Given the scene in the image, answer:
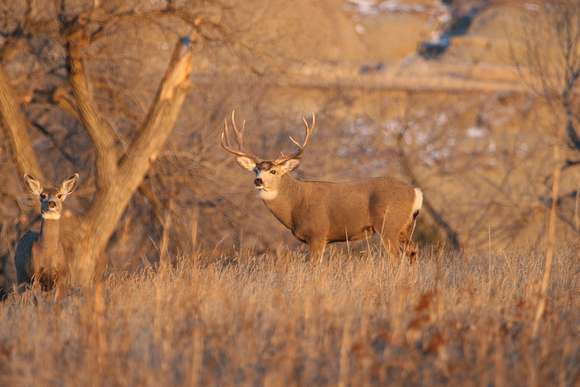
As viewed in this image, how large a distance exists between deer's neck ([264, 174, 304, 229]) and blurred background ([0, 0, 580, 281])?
2.46ft

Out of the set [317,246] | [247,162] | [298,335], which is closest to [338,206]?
[317,246]

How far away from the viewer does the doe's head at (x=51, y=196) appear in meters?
10.6

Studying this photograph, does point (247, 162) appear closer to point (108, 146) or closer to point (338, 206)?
point (338, 206)

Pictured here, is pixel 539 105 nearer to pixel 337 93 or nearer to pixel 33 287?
pixel 337 93

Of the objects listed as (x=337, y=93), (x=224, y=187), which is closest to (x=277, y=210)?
(x=224, y=187)

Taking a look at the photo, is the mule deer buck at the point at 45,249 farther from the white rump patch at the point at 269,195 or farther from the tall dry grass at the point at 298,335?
the white rump patch at the point at 269,195

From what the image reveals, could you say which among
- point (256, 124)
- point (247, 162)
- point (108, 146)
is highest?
point (247, 162)

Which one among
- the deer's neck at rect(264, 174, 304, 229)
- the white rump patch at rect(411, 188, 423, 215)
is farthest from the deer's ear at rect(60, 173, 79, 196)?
the white rump patch at rect(411, 188, 423, 215)

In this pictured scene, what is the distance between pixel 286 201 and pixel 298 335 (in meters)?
5.55

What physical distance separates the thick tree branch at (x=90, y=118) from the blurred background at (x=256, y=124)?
0.91 feet

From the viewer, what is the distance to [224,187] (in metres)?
16.3

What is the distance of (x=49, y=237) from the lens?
10.5 meters

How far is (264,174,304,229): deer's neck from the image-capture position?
11625mm

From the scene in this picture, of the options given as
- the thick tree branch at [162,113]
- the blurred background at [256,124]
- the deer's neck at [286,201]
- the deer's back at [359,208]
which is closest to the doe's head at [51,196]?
the blurred background at [256,124]
